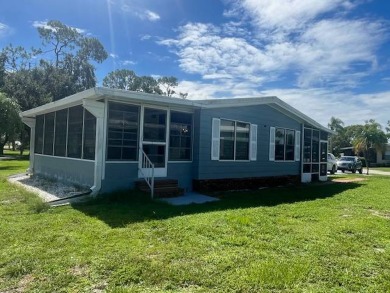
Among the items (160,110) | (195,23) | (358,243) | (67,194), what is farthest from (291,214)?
(195,23)

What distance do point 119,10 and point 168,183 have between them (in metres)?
5.84

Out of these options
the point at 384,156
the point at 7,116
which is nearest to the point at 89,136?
the point at 7,116

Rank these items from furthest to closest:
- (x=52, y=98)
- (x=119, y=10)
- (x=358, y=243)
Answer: (x=52, y=98), (x=119, y=10), (x=358, y=243)

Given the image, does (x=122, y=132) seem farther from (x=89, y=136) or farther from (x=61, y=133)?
(x=61, y=133)

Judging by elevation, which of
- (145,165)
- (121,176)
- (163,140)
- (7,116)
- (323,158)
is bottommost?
(121,176)

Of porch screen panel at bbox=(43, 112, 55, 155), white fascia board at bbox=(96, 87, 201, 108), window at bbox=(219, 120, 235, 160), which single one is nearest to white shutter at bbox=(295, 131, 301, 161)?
window at bbox=(219, 120, 235, 160)

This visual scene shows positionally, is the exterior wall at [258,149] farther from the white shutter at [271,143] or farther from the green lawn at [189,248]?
the green lawn at [189,248]

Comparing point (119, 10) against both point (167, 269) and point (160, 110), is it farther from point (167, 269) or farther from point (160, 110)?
point (167, 269)

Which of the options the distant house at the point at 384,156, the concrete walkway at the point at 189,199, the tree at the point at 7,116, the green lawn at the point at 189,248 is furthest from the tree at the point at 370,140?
the tree at the point at 7,116

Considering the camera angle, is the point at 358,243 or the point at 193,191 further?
the point at 193,191

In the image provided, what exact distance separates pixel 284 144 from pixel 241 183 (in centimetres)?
333

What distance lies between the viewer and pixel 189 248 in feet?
14.9

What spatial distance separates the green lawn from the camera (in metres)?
3.46

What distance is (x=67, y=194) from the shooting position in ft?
28.6
